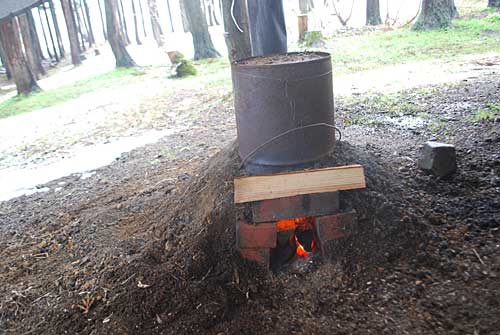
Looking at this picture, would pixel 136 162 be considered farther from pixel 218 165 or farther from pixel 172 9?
pixel 172 9

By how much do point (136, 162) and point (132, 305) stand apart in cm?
302

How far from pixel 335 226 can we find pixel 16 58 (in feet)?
40.8

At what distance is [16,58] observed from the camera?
12.1m

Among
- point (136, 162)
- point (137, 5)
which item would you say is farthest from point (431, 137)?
point (137, 5)

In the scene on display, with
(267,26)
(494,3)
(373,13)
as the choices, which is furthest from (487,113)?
(373,13)

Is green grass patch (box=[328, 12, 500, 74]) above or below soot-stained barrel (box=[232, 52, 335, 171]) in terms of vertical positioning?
below

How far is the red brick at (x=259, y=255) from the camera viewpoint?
2.53m

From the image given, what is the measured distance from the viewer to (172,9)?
88.7 ft

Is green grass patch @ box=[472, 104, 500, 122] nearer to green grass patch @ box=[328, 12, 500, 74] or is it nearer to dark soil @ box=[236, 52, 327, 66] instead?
dark soil @ box=[236, 52, 327, 66]

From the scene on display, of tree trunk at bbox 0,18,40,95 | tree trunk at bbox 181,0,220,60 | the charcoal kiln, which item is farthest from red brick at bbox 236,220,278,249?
tree trunk at bbox 181,0,220,60

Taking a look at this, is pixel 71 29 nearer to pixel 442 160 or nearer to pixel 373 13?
pixel 373 13

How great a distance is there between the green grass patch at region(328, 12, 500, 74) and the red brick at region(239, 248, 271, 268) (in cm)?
669

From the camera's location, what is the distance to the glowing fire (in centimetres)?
260

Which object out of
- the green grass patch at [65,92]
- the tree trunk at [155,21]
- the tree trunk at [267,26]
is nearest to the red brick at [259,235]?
the tree trunk at [267,26]
